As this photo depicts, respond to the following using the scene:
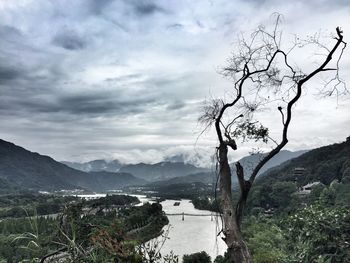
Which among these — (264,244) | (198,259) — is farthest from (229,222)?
(198,259)

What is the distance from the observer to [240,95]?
7.12 meters

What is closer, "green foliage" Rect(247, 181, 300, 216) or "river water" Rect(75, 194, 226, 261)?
"river water" Rect(75, 194, 226, 261)

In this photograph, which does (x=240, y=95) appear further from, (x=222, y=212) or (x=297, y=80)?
(x=222, y=212)

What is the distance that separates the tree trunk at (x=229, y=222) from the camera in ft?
19.0

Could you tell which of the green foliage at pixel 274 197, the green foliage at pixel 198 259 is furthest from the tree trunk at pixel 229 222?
the green foliage at pixel 274 197

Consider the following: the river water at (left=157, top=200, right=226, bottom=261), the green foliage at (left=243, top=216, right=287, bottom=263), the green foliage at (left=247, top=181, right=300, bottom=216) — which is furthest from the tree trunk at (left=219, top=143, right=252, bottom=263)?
the green foliage at (left=247, top=181, right=300, bottom=216)

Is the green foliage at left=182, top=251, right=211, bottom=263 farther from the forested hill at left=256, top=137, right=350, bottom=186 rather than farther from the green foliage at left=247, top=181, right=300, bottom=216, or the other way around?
the forested hill at left=256, top=137, right=350, bottom=186

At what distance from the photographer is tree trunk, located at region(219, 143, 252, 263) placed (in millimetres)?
5777

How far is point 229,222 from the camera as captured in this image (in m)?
6.09

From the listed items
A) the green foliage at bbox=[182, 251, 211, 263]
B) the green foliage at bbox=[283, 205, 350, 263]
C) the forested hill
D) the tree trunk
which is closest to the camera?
the tree trunk

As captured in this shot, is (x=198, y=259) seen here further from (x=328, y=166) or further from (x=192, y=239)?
(x=328, y=166)

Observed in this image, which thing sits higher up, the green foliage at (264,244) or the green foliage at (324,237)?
the green foliage at (324,237)

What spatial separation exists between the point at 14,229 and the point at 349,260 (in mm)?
77688

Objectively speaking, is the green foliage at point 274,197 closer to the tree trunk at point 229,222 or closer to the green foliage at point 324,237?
the green foliage at point 324,237
